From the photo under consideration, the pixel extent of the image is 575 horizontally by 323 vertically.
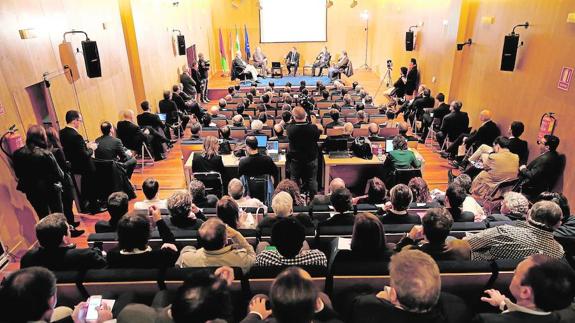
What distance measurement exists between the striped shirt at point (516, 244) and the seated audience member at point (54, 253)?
274 centimetres

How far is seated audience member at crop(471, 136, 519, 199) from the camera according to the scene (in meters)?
4.77

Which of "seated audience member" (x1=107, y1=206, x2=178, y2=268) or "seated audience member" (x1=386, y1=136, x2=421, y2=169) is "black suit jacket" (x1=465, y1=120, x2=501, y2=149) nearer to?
"seated audience member" (x1=386, y1=136, x2=421, y2=169)

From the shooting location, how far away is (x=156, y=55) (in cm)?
905

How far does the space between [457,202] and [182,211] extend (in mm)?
2384

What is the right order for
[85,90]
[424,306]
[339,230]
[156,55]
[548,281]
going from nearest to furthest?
[424,306], [548,281], [339,230], [85,90], [156,55]

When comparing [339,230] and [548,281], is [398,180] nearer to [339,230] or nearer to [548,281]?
[339,230]

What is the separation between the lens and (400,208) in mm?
3188

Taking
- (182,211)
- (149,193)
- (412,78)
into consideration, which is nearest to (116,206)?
(149,193)

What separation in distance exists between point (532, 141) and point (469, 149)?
0.97 metres

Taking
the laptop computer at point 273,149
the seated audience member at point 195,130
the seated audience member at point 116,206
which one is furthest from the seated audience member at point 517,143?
the seated audience member at point 116,206

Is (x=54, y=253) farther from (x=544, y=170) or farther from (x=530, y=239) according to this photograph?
(x=544, y=170)

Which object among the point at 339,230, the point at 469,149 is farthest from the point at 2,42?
the point at 469,149

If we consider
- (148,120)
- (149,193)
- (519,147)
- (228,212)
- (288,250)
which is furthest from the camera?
(148,120)

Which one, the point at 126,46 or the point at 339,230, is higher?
the point at 126,46
